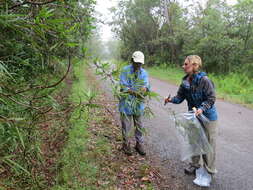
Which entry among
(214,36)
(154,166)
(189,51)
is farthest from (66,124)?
(189,51)

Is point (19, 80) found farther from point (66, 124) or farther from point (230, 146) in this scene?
point (230, 146)

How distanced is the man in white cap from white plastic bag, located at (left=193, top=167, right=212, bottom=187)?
1.14 meters

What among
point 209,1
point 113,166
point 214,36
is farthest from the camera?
point 209,1

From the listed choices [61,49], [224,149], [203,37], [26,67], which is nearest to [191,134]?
[224,149]

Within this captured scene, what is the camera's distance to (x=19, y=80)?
202 centimetres

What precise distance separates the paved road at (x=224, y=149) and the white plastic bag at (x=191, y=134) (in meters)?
0.36

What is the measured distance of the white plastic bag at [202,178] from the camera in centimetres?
333

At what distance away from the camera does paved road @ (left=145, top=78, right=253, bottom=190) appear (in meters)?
3.51

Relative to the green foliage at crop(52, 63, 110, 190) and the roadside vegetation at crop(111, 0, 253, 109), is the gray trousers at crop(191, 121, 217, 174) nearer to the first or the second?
the green foliage at crop(52, 63, 110, 190)

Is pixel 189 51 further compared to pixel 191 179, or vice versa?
pixel 189 51

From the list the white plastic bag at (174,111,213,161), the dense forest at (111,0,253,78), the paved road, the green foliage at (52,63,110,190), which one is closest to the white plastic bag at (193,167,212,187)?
the paved road

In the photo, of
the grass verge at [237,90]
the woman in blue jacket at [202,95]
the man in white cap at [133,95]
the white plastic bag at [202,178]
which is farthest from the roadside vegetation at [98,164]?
the grass verge at [237,90]

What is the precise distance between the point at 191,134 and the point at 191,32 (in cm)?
1724

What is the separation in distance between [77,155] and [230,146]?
3299 mm
